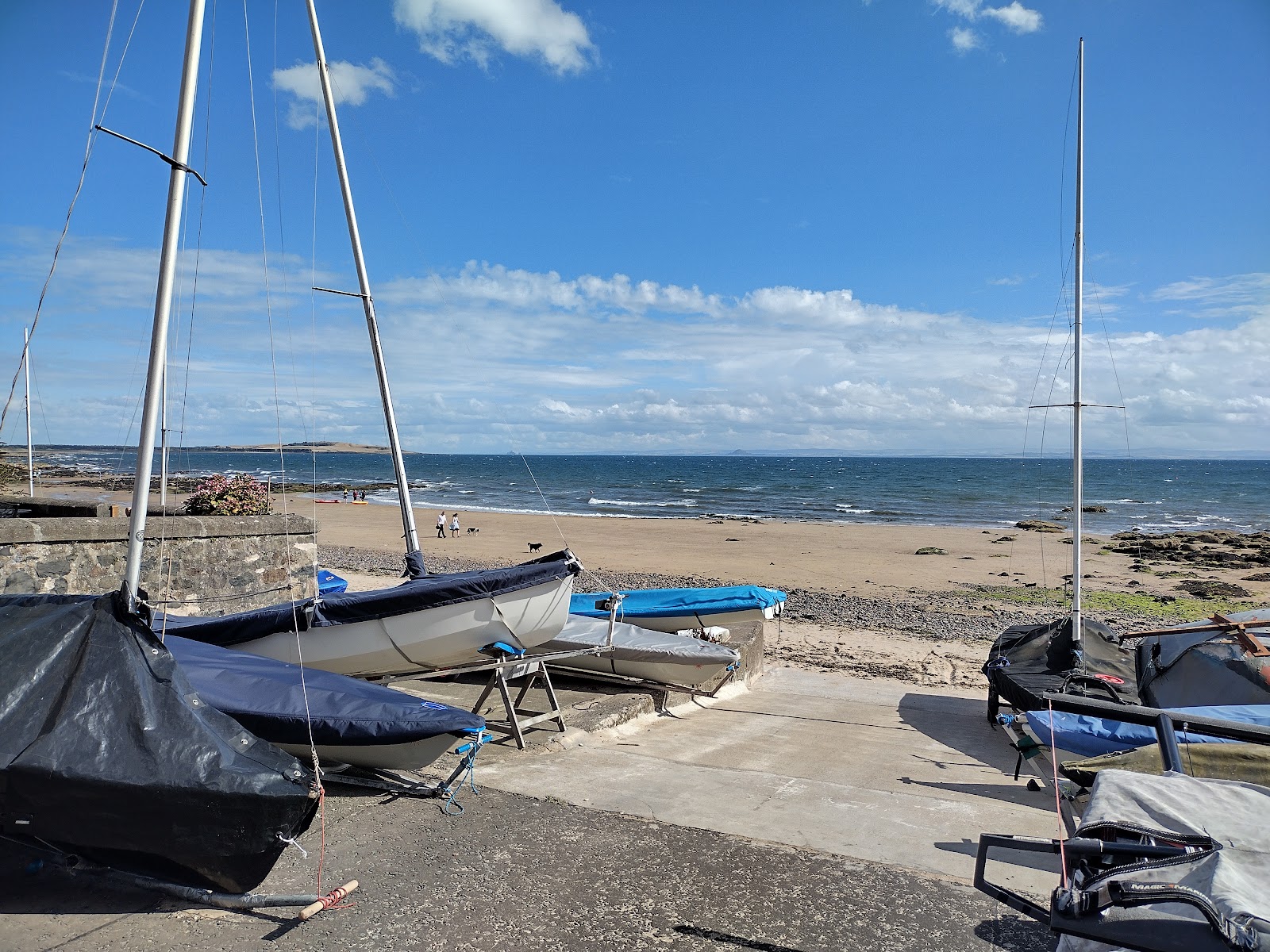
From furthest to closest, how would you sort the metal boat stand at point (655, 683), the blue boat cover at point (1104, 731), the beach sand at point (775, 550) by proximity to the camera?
the beach sand at point (775, 550), the metal boat stand at point (655, 683), the blue boat cover at point (1104, 731)

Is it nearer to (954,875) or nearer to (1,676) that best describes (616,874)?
(954,875)

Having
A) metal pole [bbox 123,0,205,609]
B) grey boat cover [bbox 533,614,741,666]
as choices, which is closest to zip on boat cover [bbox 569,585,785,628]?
grey boat cover [bbox 533,614,741,666]

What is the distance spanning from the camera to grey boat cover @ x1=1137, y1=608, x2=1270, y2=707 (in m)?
7.61

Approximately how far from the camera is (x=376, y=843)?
4.72 metres

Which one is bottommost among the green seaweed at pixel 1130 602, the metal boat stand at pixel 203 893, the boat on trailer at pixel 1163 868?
the green seaweed at pixel 1130 602

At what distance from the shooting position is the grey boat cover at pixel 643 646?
9500 mm

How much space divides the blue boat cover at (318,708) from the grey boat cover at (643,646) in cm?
388

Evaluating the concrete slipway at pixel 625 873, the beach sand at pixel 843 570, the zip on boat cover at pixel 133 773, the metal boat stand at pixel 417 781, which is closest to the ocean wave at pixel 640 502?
the beach sand at pixel 843 570

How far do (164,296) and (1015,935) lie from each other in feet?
18.9

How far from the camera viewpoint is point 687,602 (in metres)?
12.8

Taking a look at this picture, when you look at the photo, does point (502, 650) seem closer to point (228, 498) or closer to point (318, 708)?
point (318, 708)

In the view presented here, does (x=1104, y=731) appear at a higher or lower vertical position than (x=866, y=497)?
higher

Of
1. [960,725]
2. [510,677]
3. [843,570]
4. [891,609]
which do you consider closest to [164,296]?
[510,677]

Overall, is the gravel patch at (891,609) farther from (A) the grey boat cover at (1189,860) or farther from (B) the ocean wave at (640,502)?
(B) the ocean wave at (640,502)
